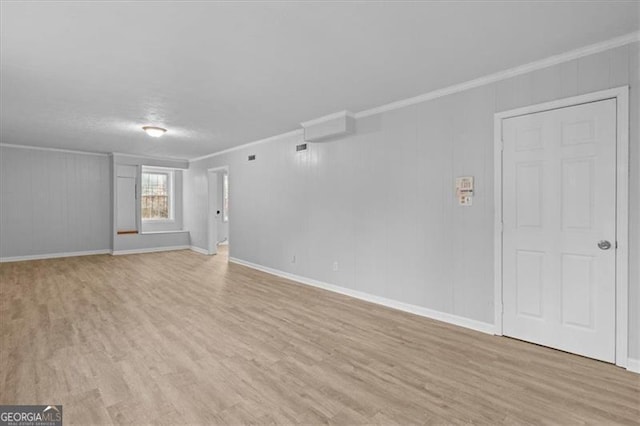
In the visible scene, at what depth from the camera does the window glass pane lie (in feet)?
31.9

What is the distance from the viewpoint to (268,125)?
526 centimetres

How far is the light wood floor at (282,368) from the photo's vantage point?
202cm

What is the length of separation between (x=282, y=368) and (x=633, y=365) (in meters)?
2.86

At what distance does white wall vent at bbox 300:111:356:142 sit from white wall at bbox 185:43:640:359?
16 centimetres

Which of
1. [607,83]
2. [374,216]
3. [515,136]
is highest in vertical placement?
[607,83]

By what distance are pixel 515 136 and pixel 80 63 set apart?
4.32 meters

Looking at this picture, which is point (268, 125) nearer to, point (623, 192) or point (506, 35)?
point (506, 35)

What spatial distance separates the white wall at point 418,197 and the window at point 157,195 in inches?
227

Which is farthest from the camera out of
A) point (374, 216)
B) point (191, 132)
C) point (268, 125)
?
point (191, 132)

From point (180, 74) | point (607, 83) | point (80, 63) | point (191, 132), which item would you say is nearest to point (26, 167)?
point (191, 132)

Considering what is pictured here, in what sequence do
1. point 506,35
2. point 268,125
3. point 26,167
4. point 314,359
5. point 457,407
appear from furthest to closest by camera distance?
point 26,167, point 268,125, point 314,359, point 506,35, point 457,407

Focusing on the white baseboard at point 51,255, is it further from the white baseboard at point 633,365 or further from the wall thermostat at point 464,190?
the white baseboard at point 633,365

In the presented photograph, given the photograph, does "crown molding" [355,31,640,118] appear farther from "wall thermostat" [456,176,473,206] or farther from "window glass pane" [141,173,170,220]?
"window glass pane" [141,173,170,220]

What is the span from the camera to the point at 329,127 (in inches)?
183
